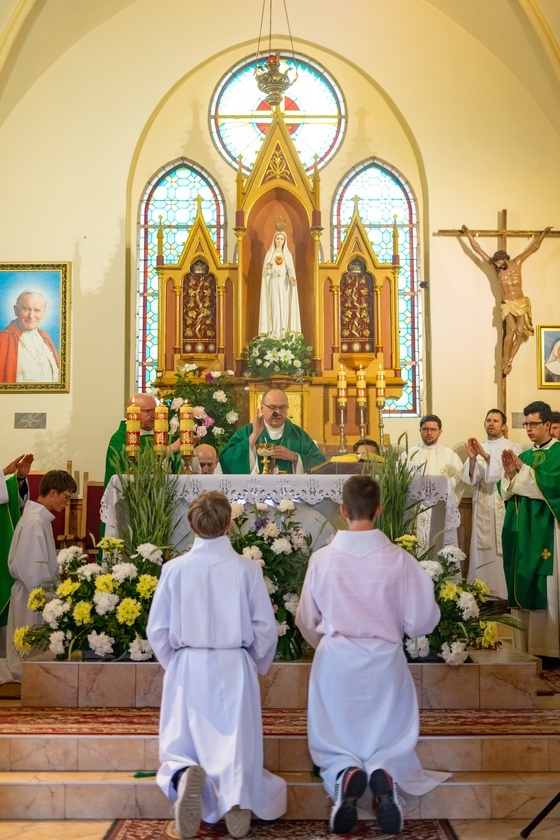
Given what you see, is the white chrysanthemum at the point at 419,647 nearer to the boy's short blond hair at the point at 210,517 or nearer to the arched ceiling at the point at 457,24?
the boy's short blond hair at the point at 210,517

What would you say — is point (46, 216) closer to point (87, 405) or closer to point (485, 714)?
point (87, 405)

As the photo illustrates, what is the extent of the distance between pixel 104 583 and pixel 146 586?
258 millimetres

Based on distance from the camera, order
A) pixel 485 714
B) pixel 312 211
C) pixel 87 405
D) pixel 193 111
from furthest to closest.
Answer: pixel 193 111 < pixel 87 405 < pixel 312 211 < pixel 485 714

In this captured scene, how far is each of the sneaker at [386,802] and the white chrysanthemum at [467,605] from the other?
180cm

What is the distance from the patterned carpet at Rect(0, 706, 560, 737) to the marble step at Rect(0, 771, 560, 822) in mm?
360

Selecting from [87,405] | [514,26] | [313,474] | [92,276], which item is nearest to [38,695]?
[313,474]

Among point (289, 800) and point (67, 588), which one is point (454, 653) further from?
point (67, 588)

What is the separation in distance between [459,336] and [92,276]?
4.79 metres

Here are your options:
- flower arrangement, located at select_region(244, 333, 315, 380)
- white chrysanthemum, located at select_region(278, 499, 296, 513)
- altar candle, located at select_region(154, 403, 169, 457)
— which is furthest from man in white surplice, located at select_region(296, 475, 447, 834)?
flower arrangement, located at select_region(244, 333, 315, 380)

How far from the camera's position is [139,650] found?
6.14m

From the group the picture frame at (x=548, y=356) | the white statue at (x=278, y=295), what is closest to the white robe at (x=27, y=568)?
the white statue at (x=278, y=295)

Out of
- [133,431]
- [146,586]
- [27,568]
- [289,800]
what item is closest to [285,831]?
[289,800]

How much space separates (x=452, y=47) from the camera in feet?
44.0

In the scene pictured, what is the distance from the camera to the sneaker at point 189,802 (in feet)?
14.3
